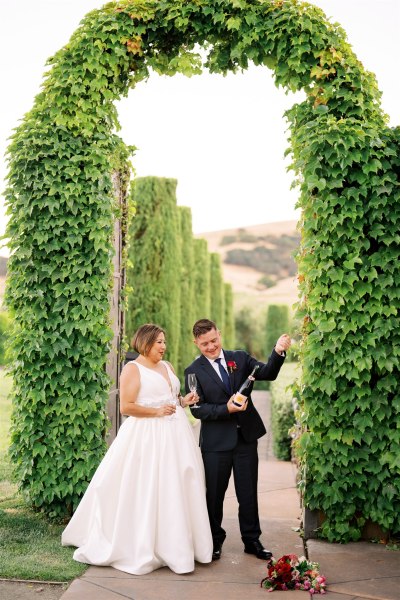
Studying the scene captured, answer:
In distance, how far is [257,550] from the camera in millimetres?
5566

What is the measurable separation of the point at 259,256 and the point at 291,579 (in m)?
59.1

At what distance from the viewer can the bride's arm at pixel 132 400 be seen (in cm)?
529

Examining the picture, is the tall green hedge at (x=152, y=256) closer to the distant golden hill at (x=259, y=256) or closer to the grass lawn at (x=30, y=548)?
the grass lawn at (x=30, y=548)

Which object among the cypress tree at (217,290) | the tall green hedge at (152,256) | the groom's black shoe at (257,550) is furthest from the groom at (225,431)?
the cypress tree at (217,290)

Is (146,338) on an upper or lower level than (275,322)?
upper

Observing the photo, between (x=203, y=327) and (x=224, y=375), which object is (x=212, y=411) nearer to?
(x=224, y=375)

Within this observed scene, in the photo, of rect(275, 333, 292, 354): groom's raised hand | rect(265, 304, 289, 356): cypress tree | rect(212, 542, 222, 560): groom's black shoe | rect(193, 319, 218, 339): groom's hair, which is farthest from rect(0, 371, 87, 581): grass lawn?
rect(265, 304, 289, 356): cypress tree

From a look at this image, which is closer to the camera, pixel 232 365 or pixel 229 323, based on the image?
pixel 232 365

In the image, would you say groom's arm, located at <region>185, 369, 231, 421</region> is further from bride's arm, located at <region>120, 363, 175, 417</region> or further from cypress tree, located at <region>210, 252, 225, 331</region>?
cypress tree, located at <region>210, 252, 225, 331</region>

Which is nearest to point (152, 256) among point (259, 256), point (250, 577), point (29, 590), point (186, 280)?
point (186, 280)

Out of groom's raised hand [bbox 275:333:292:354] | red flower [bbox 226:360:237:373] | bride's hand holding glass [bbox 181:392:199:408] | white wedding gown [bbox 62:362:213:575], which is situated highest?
groom's raised hand [bbox 275:333:292:354]

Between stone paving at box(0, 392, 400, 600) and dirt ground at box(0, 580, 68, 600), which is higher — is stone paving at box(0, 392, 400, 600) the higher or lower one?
the lower one

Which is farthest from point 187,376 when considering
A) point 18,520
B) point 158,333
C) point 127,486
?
point 18,520

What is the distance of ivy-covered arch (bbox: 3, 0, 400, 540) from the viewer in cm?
591
